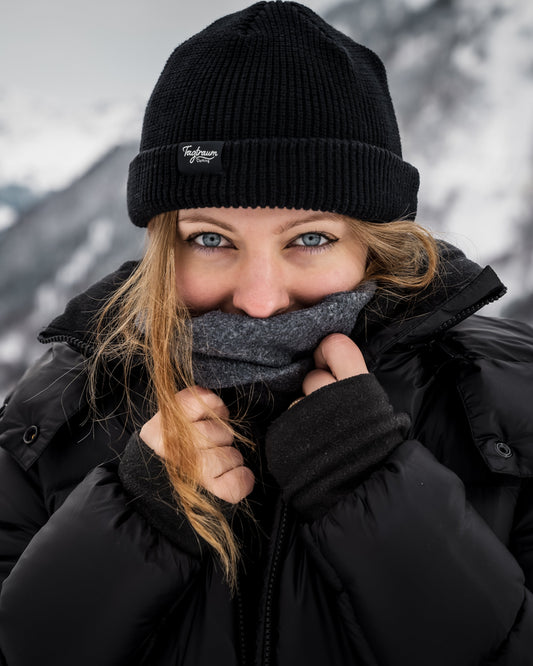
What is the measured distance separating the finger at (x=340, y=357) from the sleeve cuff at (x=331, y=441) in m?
0.06

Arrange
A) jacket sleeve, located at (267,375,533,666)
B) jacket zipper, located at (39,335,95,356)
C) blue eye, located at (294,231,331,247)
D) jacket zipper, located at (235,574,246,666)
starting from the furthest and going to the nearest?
jacket zipper, located at (39,335,95,356) < blue eye, located at (294,231,331,247) < jacket zipper, located at (235,574,246,666) < jacket sleeve, located at (267,375,533,666)

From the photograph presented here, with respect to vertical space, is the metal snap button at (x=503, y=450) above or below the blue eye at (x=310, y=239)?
below

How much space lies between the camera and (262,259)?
88 cm

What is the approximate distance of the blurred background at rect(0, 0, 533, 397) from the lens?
1.63m

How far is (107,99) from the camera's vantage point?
2.06 m

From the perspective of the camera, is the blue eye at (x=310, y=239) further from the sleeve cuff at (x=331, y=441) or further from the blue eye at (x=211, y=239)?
the sleeve cuff at (x=331, y=441)

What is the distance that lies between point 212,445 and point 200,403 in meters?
0.07

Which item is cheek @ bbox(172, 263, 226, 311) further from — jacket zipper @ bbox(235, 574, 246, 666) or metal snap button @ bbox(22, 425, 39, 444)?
jacket zipper @ bbox(235, 574, 246, 666)

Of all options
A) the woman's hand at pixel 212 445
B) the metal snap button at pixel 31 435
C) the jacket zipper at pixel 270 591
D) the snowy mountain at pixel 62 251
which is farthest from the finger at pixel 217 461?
the snowy mountain at pixel 62 251

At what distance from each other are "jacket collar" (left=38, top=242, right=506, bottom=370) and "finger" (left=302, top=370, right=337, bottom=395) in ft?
0.29

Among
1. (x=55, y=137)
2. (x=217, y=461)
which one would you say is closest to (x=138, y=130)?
(x=55, y=137)

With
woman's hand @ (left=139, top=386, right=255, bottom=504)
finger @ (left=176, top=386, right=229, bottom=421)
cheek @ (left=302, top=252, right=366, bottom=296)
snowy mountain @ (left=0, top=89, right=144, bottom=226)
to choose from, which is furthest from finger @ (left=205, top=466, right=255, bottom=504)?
snowy mountain @ (left=0, top=89, right=144, bottom=226)

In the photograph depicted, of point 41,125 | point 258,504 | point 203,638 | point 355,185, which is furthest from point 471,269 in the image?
point 41,125

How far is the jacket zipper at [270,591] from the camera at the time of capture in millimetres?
786
